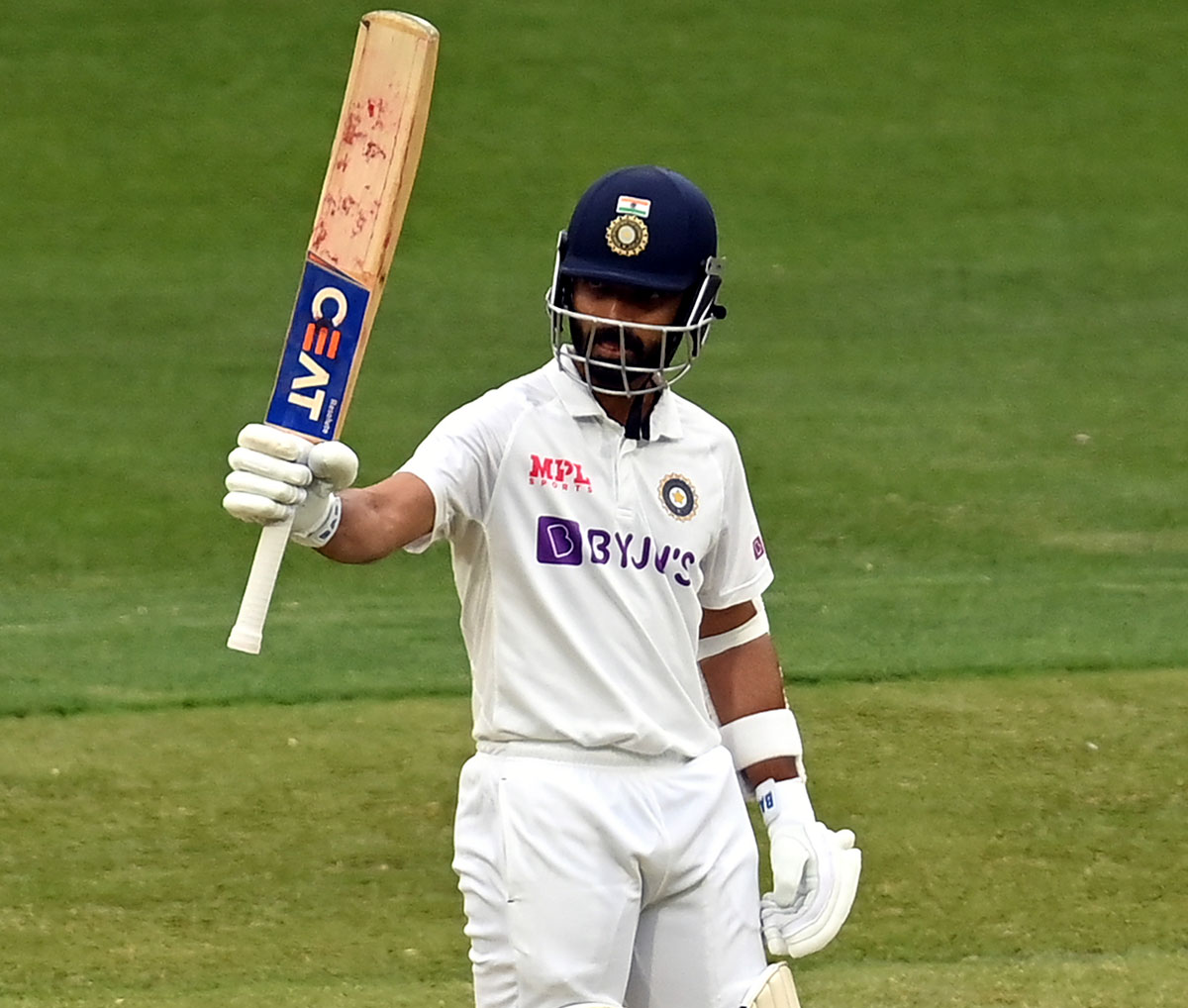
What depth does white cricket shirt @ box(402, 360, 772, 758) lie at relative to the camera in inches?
151

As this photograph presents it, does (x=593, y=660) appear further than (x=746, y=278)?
No

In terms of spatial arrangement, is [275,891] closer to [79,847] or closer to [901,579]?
[79,847]

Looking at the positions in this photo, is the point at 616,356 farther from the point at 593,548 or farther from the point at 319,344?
the point at 319,344

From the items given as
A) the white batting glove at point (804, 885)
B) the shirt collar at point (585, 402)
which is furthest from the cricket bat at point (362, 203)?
the white batting glove at point (804, 885)

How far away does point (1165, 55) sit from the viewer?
1942 centimetres

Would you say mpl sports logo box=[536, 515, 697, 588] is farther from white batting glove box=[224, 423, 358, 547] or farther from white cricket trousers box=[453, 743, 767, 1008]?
white batting glove box=[224, 423, 358, 547]

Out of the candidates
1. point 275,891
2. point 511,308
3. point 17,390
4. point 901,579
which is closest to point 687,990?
point 275,891

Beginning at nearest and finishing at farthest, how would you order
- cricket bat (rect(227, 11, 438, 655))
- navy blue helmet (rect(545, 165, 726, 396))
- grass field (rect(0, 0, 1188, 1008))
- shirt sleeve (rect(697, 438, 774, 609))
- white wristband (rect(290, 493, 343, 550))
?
white wristband (rect(290, 493, 343, 550)), cricket bat (rect(227, 11, 438, 655)), navy blue helmet (rect(545, 165, 726, 396)), shirt sleeve (rect(697, 438, 774, 609)), grass field (rect(0, 0, 1188, 1008))

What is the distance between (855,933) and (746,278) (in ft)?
32.0

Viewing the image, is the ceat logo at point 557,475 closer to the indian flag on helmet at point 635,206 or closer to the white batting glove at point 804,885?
the indian flag on helmet at point 635,206

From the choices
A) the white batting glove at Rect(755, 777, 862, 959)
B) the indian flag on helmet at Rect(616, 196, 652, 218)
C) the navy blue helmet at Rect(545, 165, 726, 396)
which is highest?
the indian flag on helmet at Rect(616, 196, 652, 218)

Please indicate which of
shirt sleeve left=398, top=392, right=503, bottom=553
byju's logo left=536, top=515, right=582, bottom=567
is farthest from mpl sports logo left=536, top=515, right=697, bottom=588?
shirt sleeve left=398, top=392, right=503, bottom=553

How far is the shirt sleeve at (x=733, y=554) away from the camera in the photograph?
4.16 meters

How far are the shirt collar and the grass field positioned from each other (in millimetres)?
2382
